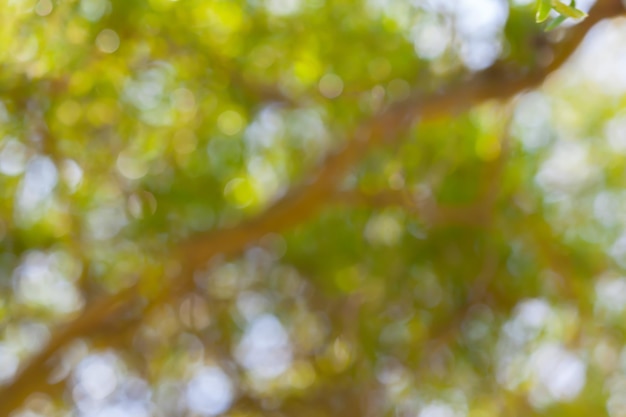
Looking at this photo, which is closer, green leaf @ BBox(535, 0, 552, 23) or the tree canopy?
green leaf @ BBox(535, 0, 552, 23)

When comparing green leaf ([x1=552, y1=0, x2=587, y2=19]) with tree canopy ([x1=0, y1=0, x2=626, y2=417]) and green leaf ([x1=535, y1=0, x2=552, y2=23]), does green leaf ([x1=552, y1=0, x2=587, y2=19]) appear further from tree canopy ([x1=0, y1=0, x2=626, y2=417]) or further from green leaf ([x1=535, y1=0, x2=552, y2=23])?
tree canopy ([x1=0, y1=0, x2=626, y2=417])

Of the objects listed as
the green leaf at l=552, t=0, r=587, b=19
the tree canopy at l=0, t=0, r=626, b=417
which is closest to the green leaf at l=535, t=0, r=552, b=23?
the green leaf at l=552, t=0, r=587, b=19

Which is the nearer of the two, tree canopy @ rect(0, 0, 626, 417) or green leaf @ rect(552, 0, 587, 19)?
green leaf @ rect(552, 0, 587, 19)

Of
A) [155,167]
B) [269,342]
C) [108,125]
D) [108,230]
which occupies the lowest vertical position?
[269,342]

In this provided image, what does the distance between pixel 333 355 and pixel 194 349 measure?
0.76 metres

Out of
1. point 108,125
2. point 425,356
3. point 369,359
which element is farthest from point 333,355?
point 108,125

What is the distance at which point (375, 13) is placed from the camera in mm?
4277

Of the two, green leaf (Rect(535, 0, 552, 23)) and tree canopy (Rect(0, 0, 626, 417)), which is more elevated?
green leaf (Rect(535, 0, 552, 23))

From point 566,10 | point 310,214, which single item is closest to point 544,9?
point 566,10

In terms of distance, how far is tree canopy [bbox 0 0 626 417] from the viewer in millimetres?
3693

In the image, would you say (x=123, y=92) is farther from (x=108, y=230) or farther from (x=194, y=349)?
(x=194, y=349)

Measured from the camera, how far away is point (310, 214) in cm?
385

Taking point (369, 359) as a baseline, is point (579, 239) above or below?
above

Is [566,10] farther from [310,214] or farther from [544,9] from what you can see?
[310,214]
